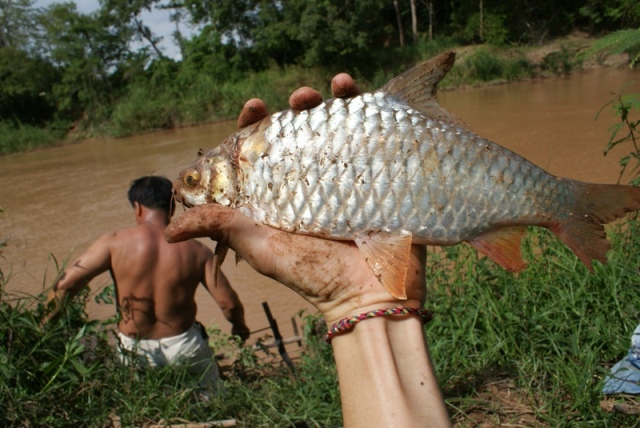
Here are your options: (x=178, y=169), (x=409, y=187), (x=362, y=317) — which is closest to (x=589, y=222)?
(x=409, y=187)

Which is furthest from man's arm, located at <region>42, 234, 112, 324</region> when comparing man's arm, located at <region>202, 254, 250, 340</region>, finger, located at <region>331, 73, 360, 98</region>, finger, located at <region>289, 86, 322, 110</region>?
finger, located at <region>331, 73, 360, 98</region>

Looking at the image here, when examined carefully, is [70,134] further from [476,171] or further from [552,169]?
[476,171]

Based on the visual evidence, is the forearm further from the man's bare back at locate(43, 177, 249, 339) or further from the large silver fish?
the man's bare back at locate(43, 177, 249, 339)

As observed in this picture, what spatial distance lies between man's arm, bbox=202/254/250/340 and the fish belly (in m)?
2.53

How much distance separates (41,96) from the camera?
37.7 metres

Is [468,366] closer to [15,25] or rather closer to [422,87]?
[422,87]

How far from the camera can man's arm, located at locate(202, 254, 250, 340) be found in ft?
14.0

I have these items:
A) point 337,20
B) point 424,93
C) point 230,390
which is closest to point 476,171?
point 424,93

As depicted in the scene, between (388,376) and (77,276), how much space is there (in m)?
2.77

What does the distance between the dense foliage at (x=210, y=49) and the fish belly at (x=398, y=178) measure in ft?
93.4

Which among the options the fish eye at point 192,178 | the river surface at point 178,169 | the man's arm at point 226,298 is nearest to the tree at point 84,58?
the river surface at point 178,169

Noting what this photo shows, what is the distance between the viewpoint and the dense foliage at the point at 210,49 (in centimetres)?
3158

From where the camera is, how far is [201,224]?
192 centimetres

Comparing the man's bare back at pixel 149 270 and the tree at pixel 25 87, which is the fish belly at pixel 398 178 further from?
the tree at pixel 25 87
